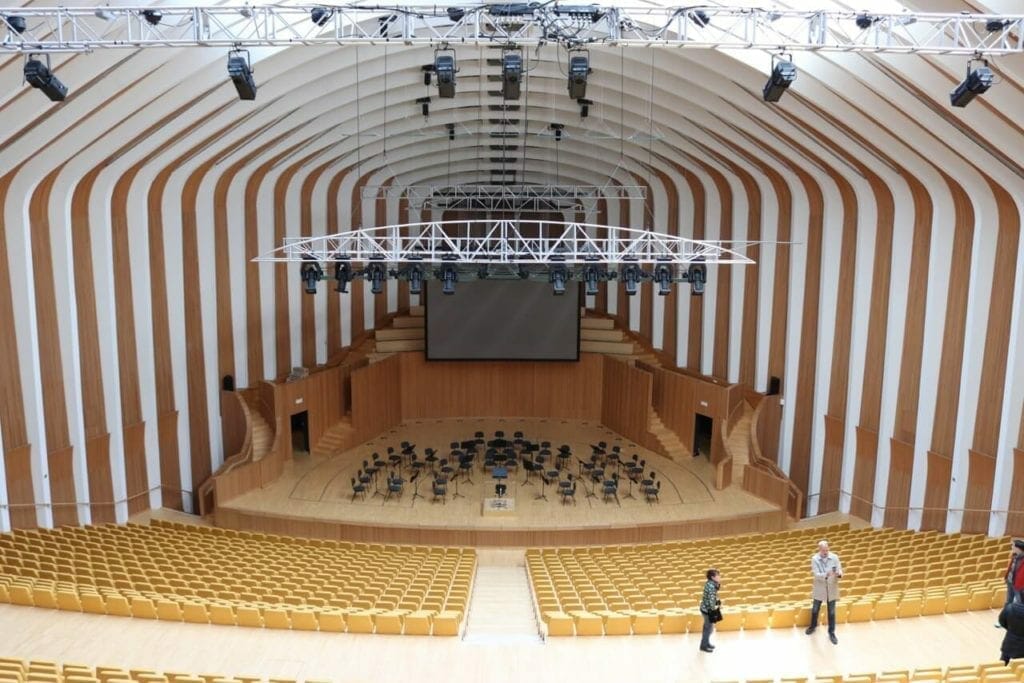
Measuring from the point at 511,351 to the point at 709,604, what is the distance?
16.3 metres

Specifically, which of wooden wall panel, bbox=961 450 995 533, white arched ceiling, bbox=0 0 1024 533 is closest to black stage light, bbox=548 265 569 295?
white arched ceiling, bbox=0 0 1024 533

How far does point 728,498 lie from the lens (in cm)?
1925

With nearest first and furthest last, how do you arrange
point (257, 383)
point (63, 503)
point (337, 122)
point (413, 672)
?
point (413, 672) → point (63, 503) → point (337, 122) → point (257, 383)

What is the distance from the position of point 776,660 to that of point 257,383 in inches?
648

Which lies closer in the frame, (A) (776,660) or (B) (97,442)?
(A) (776,660)

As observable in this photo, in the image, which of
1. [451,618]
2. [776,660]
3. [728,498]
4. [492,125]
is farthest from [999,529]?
[492,125]

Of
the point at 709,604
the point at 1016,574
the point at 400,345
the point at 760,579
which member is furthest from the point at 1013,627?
the point at 400,345

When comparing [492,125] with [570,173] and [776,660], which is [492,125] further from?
[776,660]

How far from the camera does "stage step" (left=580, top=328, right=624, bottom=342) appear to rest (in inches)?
1029

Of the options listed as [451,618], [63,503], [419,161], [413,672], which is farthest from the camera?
[419,161]

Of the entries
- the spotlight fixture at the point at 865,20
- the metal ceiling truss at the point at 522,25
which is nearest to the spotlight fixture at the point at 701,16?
the metal ceiling truss at the point at 522,25

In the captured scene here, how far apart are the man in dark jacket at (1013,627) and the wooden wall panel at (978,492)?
359 inches

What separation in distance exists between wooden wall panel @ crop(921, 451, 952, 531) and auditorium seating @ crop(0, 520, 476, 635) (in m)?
9.47

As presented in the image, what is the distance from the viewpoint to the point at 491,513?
1794cm
